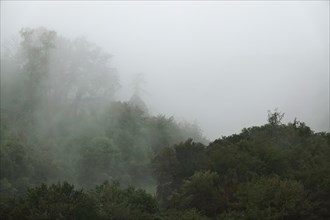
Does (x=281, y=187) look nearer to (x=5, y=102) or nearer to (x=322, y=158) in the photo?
(x=322, y=158)

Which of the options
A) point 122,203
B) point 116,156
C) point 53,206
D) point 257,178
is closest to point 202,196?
point 257,178

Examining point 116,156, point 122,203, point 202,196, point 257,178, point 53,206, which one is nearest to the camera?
point 53,206

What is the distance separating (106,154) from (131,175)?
5.46m

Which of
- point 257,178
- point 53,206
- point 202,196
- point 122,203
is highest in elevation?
point 257,178

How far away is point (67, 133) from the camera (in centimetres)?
6781

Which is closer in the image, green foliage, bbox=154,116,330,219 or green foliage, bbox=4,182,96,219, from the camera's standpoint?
green foliage, bbox=4,182,96,219

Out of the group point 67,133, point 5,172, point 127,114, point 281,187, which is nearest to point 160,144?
point 127,114

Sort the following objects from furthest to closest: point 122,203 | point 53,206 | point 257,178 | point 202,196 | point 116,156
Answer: point 116,156
point 257,178
point 202,196
point 122,203
point 53,206

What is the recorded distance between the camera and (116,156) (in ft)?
210

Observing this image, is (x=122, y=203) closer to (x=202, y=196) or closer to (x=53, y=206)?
(x=53, y=206)

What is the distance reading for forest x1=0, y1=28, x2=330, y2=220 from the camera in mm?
28859

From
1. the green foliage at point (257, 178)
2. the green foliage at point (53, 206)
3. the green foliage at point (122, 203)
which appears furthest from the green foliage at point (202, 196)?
the green foliage at point (53, 206)

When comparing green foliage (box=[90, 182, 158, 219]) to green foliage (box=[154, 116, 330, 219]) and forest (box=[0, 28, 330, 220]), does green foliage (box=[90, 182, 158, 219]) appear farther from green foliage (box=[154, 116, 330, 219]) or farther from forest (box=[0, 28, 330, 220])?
green foliage (box=[154, 116, 330, 219])

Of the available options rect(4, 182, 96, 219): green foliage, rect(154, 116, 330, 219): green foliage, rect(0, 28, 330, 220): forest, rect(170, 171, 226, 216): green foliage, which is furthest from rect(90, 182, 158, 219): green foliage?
rect(154, 116, 330, 219): green foliage
